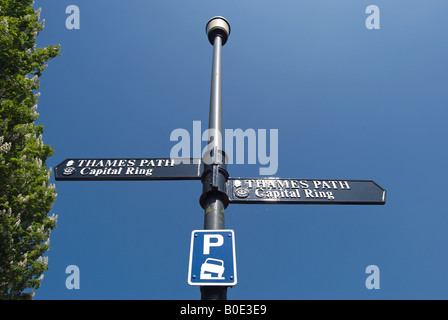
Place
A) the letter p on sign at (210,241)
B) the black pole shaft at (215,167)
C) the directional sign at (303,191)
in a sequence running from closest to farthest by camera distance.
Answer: the black pole shaft at (215,167) < the letter p on sign at (210,241) < the directional sign at (303,191)

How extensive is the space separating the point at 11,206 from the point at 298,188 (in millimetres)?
5294

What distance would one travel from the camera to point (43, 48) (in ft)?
27.4

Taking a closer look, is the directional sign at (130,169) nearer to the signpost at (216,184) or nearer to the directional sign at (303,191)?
the signpost at (216,184)

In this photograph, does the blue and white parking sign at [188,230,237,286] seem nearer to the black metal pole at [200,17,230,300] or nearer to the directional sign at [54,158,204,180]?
the black metal pole at [200,17,230,300]

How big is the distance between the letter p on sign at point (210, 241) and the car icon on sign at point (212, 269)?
0.10 meters

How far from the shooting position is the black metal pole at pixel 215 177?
2.74 meters

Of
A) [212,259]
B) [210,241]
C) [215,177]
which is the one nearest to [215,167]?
[215,177]

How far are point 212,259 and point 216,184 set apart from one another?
82cm

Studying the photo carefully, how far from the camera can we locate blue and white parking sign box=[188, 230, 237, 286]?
2.74 meters

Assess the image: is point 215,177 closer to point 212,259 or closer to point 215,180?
point 215,180

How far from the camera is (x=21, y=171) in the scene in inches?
245

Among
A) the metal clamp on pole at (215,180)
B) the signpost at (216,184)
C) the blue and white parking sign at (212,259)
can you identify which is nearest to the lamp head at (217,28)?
the signpost at (216,184)
